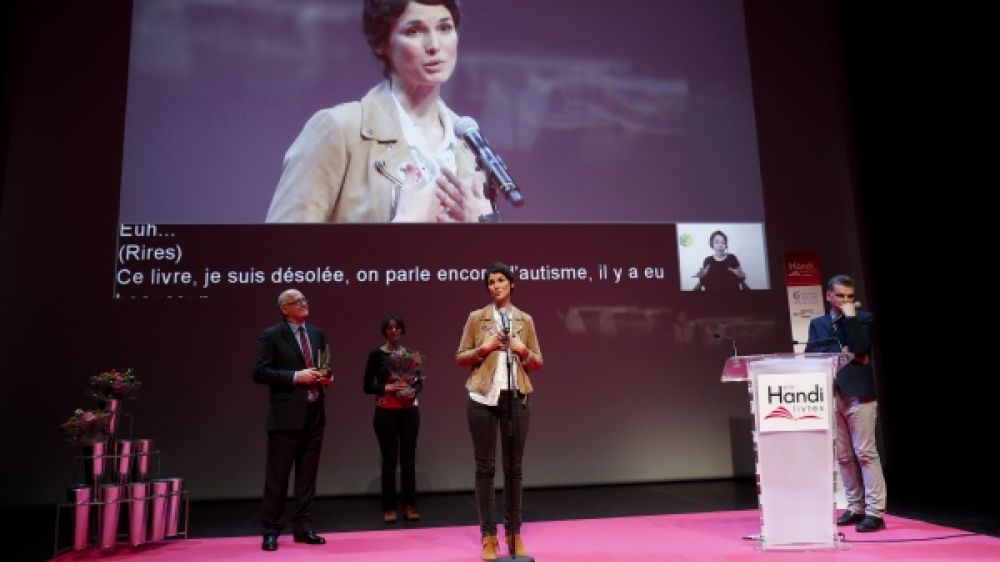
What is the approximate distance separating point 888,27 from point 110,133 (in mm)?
7224

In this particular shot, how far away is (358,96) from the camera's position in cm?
643

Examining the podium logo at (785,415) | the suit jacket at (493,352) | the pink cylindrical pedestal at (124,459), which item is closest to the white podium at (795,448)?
the podium logo at (785,415)

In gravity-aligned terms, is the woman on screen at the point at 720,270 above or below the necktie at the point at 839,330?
above

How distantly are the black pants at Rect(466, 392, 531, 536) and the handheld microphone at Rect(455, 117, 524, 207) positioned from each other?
3.22 metres

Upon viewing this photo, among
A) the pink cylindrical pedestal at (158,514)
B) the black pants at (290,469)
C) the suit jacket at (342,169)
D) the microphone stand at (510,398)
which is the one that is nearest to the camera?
the microphone stand at (510,398)

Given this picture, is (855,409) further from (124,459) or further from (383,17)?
(383,17)

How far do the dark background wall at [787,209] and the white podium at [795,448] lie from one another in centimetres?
225

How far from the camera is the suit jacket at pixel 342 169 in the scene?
6.20m

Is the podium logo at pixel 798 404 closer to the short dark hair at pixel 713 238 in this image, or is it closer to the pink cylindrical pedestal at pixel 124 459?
the short dark hair at pixel 713 238

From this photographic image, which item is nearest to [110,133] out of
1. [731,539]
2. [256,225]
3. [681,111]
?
[256,225]

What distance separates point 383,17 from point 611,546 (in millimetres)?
4901

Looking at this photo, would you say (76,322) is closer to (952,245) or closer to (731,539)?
(731,539)

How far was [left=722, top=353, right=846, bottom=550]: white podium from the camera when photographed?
3645 millimetres

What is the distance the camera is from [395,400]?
5.30m
